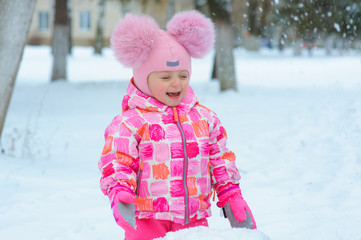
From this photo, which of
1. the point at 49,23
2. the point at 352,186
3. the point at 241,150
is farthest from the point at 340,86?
the point at 49,23

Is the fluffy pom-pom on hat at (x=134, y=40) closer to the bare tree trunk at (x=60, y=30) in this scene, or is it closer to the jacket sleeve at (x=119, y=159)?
the jacket sleeve at (x=119, y=159)

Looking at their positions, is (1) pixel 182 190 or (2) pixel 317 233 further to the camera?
(2) pixel 317 233

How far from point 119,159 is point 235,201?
56 centimetres

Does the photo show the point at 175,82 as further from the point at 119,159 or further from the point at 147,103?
the point at 119,159

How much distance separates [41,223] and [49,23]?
37.7 metres

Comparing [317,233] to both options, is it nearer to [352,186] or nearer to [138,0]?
[352,186]

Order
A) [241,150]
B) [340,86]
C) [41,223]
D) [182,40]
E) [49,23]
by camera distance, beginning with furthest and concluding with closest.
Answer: [49,23], [340,86], [241,150], [41,223], [182,40]

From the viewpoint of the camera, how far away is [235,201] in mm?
2299

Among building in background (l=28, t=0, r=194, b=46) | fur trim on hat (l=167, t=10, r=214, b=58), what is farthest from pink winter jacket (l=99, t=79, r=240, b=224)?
building in background (l=28, t=0, r=194, b=46)

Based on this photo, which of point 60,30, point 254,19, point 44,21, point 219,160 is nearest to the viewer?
point 219,160

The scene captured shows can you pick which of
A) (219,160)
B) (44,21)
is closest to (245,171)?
(219,160)

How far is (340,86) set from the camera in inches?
450

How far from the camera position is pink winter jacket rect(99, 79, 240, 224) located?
218cm

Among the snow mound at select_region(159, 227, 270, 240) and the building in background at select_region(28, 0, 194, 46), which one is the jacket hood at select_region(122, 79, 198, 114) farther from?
the building in background at select_region(28, 0, 194, 46)
